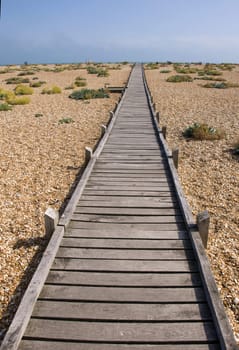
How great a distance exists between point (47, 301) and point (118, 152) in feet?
20.2

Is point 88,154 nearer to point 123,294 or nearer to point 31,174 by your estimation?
point 31,174

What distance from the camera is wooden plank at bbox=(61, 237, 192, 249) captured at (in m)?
4.68

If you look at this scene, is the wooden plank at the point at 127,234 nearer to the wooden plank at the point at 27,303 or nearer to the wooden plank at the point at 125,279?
the wooden plank at the point at 27,303

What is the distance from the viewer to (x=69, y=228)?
5160 mm

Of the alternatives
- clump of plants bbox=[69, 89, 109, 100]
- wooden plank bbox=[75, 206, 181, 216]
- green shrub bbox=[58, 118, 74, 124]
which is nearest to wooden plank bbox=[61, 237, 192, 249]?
wooden plank bbox=[75, 206, 181, 216]

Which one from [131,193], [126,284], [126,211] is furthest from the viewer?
[131,193]

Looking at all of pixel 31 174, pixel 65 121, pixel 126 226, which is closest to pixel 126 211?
pixel 126 226

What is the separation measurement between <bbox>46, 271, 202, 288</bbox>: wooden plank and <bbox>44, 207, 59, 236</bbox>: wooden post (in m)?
0.92

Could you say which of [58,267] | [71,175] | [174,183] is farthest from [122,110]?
[58,267]

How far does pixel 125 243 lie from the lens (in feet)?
15.7

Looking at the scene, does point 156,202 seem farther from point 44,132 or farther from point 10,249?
point 44,132

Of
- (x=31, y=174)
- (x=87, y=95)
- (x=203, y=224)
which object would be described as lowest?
(x=31, y=174)

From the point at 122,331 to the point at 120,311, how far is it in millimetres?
264

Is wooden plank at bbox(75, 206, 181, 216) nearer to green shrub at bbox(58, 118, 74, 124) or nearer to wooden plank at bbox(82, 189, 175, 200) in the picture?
wooden plank at bbox(82, 189, 175, 200)
